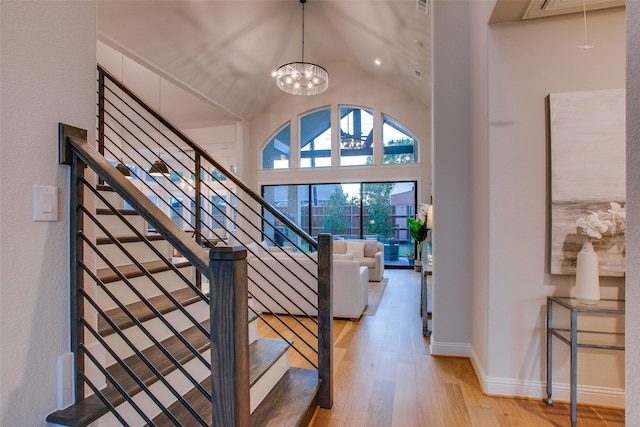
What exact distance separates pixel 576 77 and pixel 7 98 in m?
3.00

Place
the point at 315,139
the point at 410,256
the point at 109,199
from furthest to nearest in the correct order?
1. the point at 315,139
2. the point at 410,256
3. the point at 109,199

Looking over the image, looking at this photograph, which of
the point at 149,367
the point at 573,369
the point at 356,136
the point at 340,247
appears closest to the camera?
the point at 149,367

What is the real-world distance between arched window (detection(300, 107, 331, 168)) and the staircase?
6324 mm

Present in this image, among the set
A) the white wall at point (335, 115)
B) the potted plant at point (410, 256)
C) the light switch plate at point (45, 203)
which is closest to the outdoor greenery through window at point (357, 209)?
the potted plant at point (410, 256)

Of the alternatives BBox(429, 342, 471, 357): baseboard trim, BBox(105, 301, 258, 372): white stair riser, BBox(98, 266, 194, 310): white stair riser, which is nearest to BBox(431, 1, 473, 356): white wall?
BBox(429, 342, 471, 357): baseboard trim

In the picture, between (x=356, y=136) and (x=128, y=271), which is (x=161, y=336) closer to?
(x=128, y=271)

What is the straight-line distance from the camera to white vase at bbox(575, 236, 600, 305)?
202cm

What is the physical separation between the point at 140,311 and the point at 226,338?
1.11m

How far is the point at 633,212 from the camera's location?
30.7 inches

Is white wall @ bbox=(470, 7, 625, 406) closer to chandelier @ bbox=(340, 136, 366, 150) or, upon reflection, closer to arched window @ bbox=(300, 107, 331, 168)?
chandelier @ bbox=(340, 136, 366, 150)

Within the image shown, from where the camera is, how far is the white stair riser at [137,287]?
1764mm

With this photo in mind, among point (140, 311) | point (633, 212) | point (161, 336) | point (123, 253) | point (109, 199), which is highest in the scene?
point (109, 199)

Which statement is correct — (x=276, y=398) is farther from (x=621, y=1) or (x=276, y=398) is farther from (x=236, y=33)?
(x=236, y=33)

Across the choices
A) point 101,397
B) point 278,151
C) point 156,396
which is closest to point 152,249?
point 101,397
